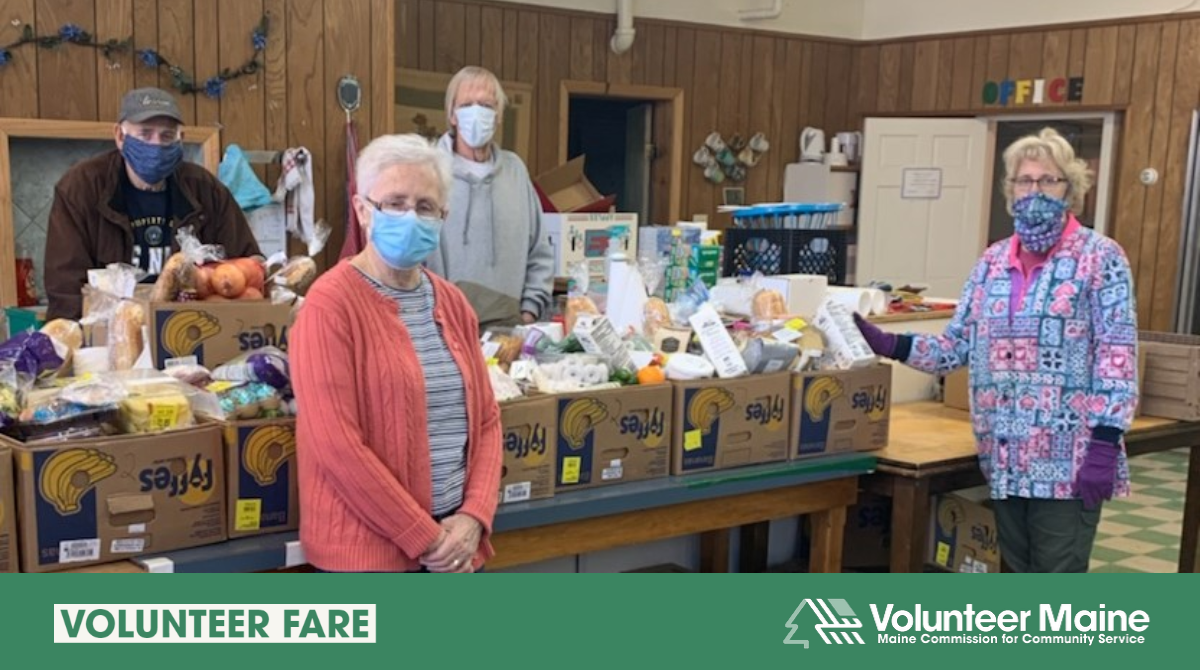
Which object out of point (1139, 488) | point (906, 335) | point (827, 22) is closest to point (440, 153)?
point (906, 335)

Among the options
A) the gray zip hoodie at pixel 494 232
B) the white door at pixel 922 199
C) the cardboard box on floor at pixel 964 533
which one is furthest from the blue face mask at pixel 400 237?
the white door at pixel 922 199

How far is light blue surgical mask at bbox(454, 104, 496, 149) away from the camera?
3531 millimetres

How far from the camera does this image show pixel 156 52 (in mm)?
4699

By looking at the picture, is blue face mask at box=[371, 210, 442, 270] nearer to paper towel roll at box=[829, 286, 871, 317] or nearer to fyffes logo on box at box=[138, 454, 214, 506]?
fyffes logo on box at box=[138, 454, 214, 506]

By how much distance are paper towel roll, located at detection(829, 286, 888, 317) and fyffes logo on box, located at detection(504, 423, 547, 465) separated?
1.57 meters

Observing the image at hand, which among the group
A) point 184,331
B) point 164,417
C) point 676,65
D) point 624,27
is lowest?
point 164,417

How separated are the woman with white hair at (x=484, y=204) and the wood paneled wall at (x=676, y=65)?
3553 mm

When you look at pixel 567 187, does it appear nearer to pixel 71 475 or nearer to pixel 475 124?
pixel 475 124

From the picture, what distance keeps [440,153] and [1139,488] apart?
5.49 m

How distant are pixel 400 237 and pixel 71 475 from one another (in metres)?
0.71

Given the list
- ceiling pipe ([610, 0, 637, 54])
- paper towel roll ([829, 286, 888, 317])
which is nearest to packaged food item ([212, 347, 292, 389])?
paper towel roll ([829, 286, 888, 317])

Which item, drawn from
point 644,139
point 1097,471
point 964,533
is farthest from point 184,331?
point 644,139

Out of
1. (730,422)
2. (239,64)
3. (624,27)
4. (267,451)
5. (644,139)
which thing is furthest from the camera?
(644,139)

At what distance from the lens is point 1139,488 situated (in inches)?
253
